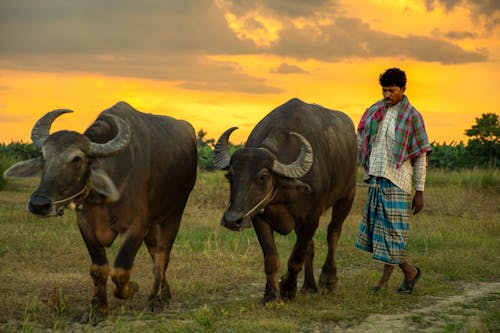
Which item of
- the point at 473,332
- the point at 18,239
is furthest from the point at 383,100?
the point at 18,239

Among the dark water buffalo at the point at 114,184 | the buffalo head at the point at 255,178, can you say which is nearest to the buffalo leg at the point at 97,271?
the dark water buffalo at the point at 114,184

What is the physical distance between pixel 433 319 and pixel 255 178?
2.13 meters

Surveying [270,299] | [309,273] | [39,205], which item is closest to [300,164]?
[270,299]

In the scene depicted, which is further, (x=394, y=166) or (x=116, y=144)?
(x=394, y=166)

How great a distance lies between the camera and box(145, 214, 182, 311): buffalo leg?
6.67m

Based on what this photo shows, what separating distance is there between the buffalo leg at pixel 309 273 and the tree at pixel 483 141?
23.6 meters

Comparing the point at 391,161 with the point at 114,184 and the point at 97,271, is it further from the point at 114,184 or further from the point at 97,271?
the point at 97,271

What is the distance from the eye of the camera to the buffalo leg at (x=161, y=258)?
21.9 ft

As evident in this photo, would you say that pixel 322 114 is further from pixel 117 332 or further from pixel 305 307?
pixel 117 332

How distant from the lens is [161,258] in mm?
6922

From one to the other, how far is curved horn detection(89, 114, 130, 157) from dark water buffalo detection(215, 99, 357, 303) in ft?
3.29

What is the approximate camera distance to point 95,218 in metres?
5.96

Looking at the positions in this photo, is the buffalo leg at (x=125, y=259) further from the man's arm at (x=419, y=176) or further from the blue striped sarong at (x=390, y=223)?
the man's arm at (x=419, y=176)

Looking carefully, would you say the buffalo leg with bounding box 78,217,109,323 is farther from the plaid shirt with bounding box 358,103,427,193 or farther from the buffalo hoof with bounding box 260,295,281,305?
the plaid shirt with bounding box 358,103,427,193
